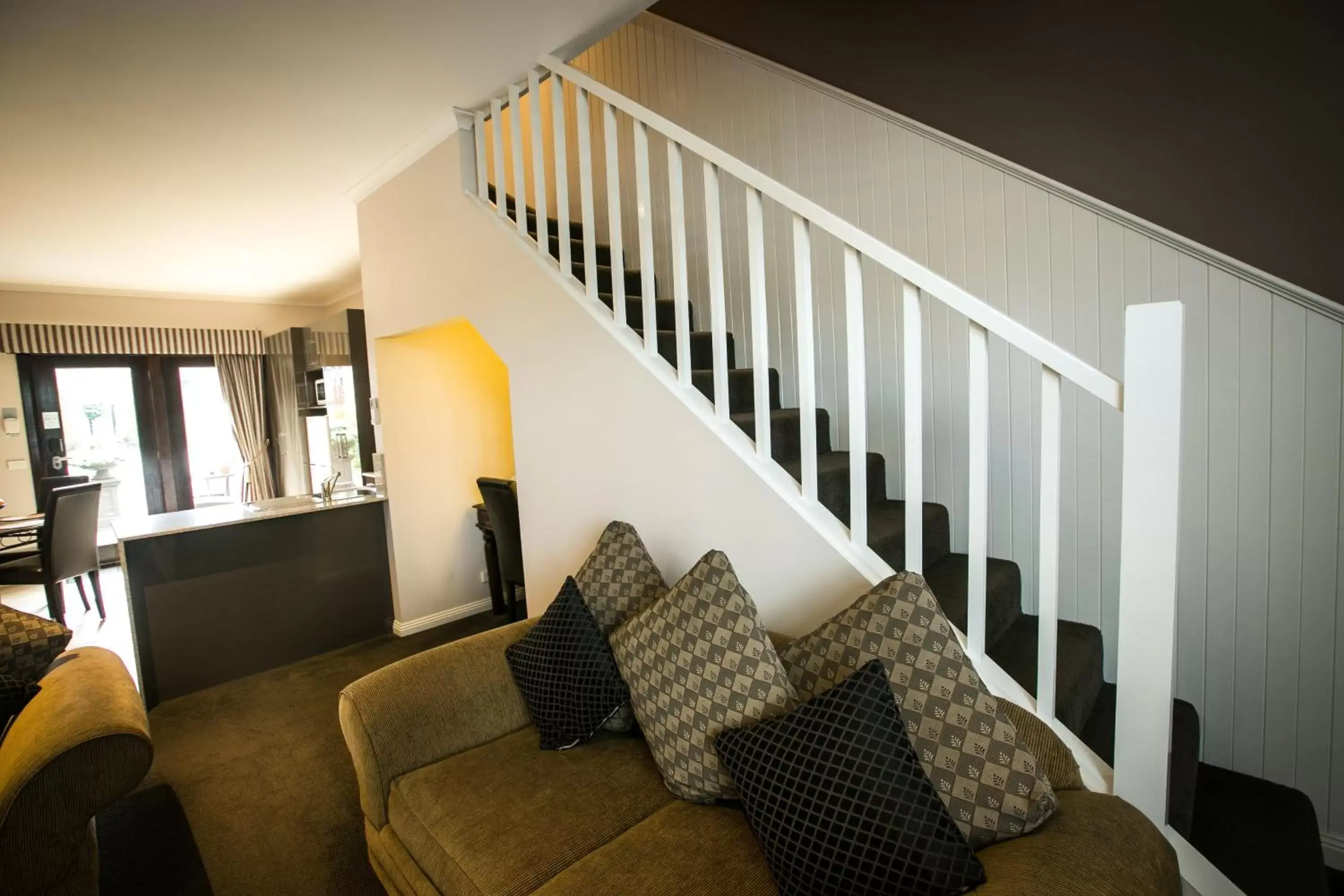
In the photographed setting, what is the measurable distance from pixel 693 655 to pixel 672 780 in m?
0.30

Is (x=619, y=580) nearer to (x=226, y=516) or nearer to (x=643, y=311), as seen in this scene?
(x=643, y=311)

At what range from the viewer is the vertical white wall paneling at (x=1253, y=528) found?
1.84m

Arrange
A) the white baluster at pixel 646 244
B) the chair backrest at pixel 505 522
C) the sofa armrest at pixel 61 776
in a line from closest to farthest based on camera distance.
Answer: the sofa armrest at pixel 61 776, the white baluster at pixel 646 244, the chair backrest at pixel 505 522

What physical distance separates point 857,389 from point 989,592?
2.62 feet

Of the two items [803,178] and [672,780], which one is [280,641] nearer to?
[672,780]

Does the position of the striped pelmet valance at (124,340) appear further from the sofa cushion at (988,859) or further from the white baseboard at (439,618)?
the sofa cushion at (988,859)

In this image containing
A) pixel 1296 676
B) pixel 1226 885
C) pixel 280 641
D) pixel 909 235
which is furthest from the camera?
pixel 280 641

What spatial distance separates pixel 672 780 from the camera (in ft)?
4.83

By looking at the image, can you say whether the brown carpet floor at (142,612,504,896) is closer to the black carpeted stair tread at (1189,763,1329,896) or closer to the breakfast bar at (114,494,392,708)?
the breakfast bar at (114,494,392,708)

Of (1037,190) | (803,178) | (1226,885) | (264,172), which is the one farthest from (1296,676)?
(264,172)

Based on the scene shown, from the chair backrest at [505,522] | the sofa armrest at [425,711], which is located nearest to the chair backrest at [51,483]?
the chair backrest at [505,522]

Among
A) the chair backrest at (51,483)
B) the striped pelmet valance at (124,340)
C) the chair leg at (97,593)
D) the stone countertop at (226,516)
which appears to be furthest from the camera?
the striped pelmet valance at (124,340)

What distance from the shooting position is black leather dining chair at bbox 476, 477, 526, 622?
10.9ft

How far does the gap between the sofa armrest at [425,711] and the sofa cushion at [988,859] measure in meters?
0.62
